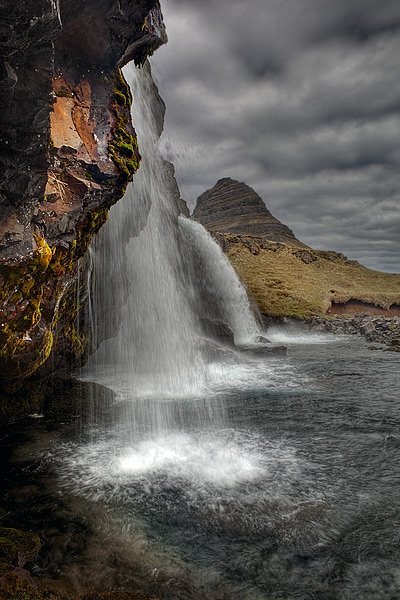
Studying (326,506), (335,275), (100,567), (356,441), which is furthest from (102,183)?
(335,275)

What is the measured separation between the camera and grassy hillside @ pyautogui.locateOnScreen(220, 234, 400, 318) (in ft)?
227

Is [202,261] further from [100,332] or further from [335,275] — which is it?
[335,275]

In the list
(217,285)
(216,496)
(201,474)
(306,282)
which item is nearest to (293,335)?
(217,285)

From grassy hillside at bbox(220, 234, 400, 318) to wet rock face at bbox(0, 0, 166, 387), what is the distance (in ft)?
176

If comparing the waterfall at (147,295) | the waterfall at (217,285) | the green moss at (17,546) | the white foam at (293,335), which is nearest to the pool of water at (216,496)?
the green moss at (17,546)

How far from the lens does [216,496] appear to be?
932 cm

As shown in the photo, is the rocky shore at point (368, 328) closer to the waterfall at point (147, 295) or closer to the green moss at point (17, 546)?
the waterfall at point (147, 295)

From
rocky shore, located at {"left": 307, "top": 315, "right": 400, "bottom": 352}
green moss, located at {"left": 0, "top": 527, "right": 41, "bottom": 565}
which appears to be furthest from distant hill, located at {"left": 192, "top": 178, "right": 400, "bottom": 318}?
green moss, located at {"left": 0, "top": 527, "right": 41, "bottom": 565}

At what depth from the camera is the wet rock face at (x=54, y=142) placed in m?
8.99

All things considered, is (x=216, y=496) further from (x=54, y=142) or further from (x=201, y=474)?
(x=54, y=142)

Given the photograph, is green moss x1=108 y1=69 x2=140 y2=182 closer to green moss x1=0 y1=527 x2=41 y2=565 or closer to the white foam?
green moss x1=0 y1=527 x2=41 y2=565

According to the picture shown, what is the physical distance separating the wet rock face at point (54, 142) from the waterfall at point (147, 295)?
6964 millimetres

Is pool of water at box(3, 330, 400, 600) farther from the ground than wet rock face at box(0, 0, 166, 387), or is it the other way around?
wet rock face at box(0, 0, 166, 387)

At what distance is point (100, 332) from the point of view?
73.4 feet
